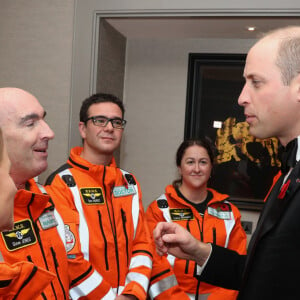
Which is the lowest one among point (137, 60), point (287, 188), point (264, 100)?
point (287, 188)

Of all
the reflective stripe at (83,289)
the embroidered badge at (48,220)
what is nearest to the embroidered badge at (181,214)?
the reflective stripe at (83,289)

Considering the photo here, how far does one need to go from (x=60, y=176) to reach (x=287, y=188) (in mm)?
1308

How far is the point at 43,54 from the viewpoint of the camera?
9.60 feet

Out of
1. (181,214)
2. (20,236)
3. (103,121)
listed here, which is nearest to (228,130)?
(181,214)

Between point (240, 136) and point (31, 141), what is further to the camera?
point (240, 136)

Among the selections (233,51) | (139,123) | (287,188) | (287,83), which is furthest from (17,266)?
(233,51)

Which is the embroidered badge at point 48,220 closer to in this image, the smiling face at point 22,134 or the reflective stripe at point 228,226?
the smiling face at point 22,134

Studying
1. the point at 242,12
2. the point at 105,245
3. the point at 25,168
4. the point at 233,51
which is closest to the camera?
the point at 25,168

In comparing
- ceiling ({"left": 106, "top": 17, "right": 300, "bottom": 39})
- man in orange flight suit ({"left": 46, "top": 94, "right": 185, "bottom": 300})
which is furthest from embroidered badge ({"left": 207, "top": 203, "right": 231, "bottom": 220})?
ceiling ({"left": 106, "top": 17, "right": 300, "bottom": 39})

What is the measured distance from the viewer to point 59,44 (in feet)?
9.51

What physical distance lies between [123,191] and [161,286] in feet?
1.85

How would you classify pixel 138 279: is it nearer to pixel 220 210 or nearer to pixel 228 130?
pixel 220 210

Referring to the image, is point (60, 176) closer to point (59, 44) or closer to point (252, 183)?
point (59, 44)

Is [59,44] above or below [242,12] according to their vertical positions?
below
